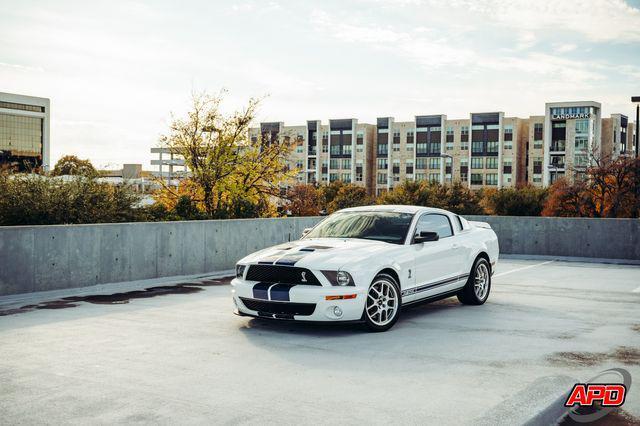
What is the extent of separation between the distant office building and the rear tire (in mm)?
141414

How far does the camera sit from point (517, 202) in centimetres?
6397

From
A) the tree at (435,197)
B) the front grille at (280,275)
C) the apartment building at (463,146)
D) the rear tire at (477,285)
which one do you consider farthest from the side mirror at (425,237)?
the apartment building at (463,146)

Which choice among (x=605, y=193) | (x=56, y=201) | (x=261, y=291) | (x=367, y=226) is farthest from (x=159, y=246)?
(x=605, y=193)

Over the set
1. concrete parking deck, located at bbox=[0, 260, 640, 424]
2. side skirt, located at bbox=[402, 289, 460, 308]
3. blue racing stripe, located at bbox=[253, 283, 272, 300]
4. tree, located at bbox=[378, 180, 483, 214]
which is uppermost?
tree, located at bbox=[378, 180, 483, 214]

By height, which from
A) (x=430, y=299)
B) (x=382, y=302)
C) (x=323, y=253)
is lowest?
(x=430, y=299)

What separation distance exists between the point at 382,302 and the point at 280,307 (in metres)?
1.30

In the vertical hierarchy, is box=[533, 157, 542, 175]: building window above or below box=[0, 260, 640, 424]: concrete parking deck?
above

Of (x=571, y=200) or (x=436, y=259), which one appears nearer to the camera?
(x=436, y=259)

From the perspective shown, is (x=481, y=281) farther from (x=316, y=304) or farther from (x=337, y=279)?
(x=316, y=304)

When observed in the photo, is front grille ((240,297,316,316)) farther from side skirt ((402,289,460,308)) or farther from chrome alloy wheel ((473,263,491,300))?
chrome alloy wheel ((473,263,491,300))

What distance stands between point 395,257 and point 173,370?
11.3ft

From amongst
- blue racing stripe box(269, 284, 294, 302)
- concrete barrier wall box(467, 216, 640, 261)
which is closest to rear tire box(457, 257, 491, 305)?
blue racing stripe box(269, 284, 294, 302)

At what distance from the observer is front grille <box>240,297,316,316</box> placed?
8.13 meters

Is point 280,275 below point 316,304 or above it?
above
